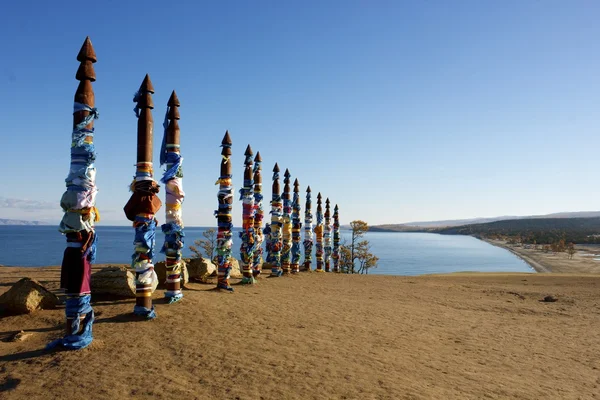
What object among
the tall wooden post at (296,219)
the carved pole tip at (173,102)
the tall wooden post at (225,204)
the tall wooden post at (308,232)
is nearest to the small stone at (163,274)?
the tall wooden post at (225,204)

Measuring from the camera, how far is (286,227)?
2306 centimetres

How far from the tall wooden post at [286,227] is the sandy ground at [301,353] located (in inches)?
326

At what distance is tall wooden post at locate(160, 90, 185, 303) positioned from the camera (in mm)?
11211

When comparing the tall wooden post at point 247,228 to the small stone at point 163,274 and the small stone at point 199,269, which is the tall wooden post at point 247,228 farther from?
the small stone at point 163,274

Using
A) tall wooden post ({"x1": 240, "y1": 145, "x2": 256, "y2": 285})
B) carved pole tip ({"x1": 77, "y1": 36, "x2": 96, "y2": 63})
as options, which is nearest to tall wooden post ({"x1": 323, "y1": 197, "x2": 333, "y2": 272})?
tall wooden post ({"x1": 240, "y1": 145, "x2": 256, "y2": 285})

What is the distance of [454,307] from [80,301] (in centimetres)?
1312

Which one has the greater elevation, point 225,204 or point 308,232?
point 225,204

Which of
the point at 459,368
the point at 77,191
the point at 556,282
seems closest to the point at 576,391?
the point at 459,368

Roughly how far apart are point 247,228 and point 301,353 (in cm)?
953

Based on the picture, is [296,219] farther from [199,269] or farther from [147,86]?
[147,86]

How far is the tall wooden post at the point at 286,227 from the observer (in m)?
22.8

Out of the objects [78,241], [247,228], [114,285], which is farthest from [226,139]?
[78,241]

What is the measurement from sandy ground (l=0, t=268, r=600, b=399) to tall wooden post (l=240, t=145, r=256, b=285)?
241 centimetres

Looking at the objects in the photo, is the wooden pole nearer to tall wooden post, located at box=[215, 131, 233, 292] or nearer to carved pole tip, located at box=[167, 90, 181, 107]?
carved pole tip, located at box=[167, 90, 181, 107]
